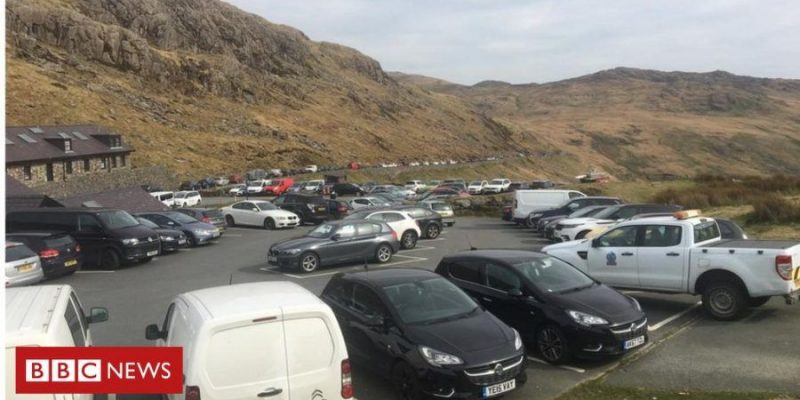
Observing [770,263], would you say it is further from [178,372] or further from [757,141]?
[757,141]

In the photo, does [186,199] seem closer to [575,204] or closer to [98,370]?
[575,204]

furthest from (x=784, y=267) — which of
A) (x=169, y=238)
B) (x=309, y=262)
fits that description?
(x=169, y=238)

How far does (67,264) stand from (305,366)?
562 inches

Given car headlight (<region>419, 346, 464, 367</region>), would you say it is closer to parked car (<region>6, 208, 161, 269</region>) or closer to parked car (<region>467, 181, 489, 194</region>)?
parked car (<region>6, 208, 161, 269</region>)

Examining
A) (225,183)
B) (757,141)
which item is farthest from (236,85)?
(757,141)

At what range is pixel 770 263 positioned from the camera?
1047 cm

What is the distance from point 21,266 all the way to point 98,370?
37.1 feet

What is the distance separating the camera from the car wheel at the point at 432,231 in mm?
25875

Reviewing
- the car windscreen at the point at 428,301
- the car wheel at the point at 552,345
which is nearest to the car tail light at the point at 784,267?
the car wheel at the point at 552,345

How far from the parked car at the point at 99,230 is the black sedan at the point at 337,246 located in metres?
4.19

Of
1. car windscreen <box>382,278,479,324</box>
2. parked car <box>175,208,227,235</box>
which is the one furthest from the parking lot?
parked car <box>175,208,227,235</box>

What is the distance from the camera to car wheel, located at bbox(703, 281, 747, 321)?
35.8 ft

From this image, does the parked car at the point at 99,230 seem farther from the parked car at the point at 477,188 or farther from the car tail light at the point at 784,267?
the parked car at the point at 477,188

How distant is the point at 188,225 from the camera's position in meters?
25.0
